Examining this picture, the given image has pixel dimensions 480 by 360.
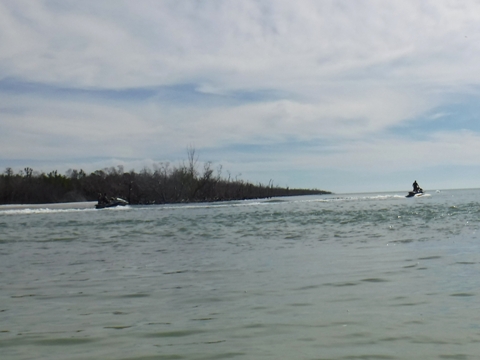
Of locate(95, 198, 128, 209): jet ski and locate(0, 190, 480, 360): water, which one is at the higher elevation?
locate(95, 198, 128, 209): jet ski

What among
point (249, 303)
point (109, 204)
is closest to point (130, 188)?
point (109, 204)

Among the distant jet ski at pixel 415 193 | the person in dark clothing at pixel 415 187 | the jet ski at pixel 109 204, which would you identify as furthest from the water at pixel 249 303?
the person in dark clothing at pixel 415 187

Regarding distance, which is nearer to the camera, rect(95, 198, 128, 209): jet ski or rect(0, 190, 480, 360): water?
rect(0, 190, 480, 360): water

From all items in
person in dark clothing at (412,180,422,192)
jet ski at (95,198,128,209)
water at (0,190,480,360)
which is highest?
person in dark clothing at (412,180,422,192)

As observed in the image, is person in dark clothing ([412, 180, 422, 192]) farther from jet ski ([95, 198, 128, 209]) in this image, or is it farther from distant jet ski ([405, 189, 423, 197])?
jet ski ([95, 198, 128, 209])

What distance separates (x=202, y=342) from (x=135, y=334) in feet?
2.75

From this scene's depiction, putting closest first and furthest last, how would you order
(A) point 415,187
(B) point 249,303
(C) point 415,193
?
(B) point 249,303 < (C) point 415,193 < (A) point 415,187

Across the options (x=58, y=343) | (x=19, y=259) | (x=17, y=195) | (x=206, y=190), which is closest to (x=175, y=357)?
(x=58, y=343)

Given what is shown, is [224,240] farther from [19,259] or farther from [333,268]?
[333,268]

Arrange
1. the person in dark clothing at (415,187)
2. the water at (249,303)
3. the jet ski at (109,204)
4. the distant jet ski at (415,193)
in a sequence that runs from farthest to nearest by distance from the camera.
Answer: the person in dark clothing at (415,187) → the distant jet ski at (415,193) → the jet ski at (109,204) → the water at (249,303)

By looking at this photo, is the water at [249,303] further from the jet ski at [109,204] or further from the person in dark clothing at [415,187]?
the person in dark clothing at [415,187]

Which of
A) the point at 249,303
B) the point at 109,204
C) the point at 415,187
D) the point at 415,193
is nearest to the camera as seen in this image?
the point at 249,303

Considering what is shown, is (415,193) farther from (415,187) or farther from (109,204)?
(109,204)

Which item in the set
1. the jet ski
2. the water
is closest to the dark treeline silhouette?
the jet ski
